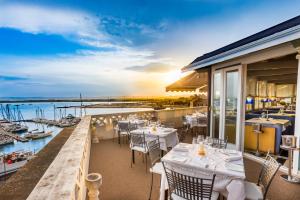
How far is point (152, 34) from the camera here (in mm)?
7312

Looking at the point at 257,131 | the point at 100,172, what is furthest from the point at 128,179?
the point at 257,131

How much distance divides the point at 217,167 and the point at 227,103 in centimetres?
320

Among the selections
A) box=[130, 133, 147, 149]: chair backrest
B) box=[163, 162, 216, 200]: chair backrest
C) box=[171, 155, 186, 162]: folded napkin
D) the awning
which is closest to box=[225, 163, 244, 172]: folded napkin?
box=[163, 162, 216, 200]: chair backrest

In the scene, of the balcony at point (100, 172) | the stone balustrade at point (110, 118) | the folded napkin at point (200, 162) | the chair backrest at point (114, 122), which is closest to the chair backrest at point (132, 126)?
the balcony at point (100, 172)

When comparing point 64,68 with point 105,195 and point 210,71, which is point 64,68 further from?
point 105,195

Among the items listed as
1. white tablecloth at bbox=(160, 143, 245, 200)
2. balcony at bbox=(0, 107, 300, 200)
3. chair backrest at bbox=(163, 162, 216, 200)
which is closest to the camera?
balcony at bbox=(0, 107, 300, 200)

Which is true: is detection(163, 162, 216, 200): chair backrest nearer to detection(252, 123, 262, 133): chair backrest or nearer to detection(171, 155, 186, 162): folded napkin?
detection(171, 155, 186, 162): folded napkin

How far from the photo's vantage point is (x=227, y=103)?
4.74 m

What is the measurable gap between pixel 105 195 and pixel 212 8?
6.62 m

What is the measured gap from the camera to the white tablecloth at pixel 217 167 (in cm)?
180

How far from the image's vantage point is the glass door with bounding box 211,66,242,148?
14.5 feet

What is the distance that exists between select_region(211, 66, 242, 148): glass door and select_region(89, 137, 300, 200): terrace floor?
0.85 meters

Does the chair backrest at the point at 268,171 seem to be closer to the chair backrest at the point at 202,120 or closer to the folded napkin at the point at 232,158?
the folded napkin at the point at 232,158

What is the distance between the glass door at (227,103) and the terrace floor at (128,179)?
33.4 inches
